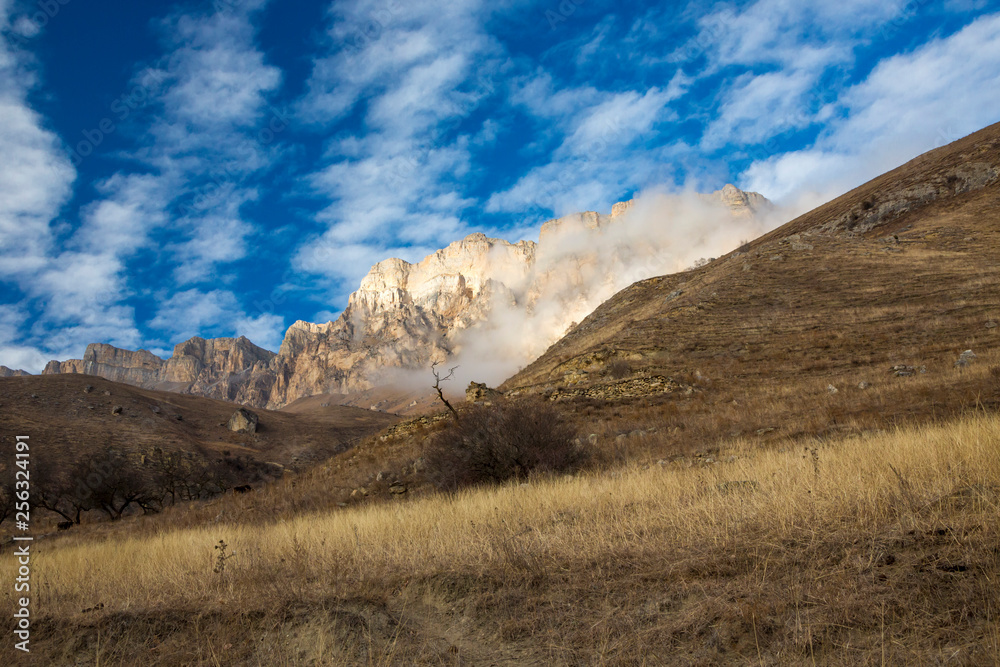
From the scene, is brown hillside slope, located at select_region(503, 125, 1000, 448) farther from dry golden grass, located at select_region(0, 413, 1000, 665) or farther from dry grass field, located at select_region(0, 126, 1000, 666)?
dry golden grass, located at select_region(0, 413, 1000, 665)

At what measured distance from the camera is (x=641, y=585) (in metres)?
4.14

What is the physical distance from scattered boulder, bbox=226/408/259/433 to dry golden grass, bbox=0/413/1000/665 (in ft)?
273

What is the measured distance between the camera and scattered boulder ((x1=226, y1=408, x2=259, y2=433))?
267 feet

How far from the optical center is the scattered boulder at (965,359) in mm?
14898

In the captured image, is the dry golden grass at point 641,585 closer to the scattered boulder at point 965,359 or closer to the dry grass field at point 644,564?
the dry grass field at point 644,564

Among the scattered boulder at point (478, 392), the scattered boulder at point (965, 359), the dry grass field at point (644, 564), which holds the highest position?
the scattered boulder at point (478, 392)

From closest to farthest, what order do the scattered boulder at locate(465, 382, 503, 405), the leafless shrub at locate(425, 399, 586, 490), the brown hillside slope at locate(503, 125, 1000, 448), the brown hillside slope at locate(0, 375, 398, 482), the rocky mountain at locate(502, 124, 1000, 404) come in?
the leafless shrub at locate(425, 399, 586, 490) → the brown hillside slope at locate(503, 125, 1000, 448) → the rocky mountain at locate(502, 124, 1000, 404) → the scattered boulder at locate(465, 382, 503, 405) → the brown hillside slope at locate(0, 375, 398, 482)

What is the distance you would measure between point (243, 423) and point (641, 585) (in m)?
90.9

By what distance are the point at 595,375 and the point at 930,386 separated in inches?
557

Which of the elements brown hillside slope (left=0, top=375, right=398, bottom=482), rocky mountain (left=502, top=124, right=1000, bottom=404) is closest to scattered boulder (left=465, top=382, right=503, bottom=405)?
rocky mountain (left=502, top=124, right=1000, bottom=404)

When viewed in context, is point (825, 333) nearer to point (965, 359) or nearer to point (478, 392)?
point (965, 359)

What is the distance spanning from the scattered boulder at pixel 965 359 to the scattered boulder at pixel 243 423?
87688mm

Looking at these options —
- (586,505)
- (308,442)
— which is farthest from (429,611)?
(308,442)

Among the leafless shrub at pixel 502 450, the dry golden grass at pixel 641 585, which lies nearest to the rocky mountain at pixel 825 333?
the leafless shrub at pixel 502 450
